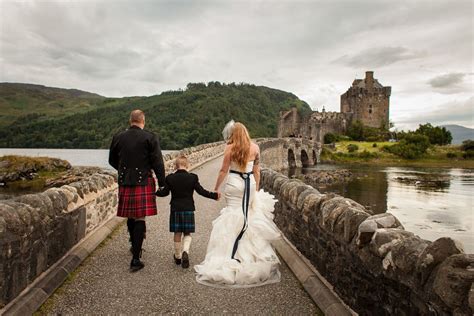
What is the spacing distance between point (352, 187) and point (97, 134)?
227 ft

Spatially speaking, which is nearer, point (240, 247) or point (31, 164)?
point (240, 247)

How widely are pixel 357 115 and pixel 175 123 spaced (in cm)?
3202

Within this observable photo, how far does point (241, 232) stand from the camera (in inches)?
190

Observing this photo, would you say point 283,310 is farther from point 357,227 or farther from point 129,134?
point 129,134

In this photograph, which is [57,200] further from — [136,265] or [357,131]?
[357,131]

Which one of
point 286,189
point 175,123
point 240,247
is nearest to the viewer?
point 240,247

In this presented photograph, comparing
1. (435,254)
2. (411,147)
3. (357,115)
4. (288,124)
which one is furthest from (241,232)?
(357,115)

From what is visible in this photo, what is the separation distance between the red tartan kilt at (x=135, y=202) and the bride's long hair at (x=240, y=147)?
110 cm

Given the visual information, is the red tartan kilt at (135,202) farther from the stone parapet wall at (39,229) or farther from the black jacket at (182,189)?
the stone parapet wall at (39,229)

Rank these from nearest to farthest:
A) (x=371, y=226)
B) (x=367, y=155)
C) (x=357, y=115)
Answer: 1. (x=371, y=226)
2. (x=367, y=155)
3. (x=357, y=115)

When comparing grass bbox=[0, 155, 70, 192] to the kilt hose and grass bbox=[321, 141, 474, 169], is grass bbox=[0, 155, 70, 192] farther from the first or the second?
grass bbox=[321, 141, 474, 169]

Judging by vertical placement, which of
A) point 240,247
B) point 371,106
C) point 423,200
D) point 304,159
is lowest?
point 423,200

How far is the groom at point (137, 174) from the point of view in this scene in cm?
493

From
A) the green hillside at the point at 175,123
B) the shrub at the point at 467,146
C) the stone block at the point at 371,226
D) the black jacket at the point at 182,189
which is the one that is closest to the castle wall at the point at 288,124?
the green hillside at the point at 175,123
